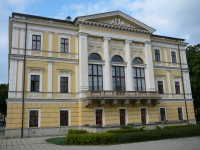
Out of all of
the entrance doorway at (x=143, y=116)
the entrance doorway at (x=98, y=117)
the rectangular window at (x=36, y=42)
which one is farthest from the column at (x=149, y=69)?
the rectangular window at (x=36, y=42)

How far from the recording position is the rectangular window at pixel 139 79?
27619 mm

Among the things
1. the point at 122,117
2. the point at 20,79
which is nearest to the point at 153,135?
the point at 122,117

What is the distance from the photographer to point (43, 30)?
24203 millimetres

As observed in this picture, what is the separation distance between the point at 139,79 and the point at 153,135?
41.1 ft

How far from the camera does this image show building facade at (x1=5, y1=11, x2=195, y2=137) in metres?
22.2

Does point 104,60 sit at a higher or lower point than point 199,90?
higher

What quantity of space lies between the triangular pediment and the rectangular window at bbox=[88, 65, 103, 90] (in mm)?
6113

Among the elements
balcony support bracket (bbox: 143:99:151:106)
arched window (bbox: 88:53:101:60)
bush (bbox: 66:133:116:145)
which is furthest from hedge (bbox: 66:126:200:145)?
Answer: arched window (bbox: 88:53:101:60)

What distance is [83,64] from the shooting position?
24328mm

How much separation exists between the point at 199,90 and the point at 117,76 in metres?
18.9

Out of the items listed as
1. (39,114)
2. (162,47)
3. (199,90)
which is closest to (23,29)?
(39,114)

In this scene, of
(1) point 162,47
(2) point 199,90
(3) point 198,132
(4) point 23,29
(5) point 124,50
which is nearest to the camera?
→ (3) point 198,132

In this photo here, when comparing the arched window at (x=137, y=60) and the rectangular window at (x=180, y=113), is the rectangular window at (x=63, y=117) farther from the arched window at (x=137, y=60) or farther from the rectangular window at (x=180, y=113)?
the rectangular window at (x=180, y=113)

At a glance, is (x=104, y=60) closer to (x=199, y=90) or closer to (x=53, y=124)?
(x=53, y=124)
